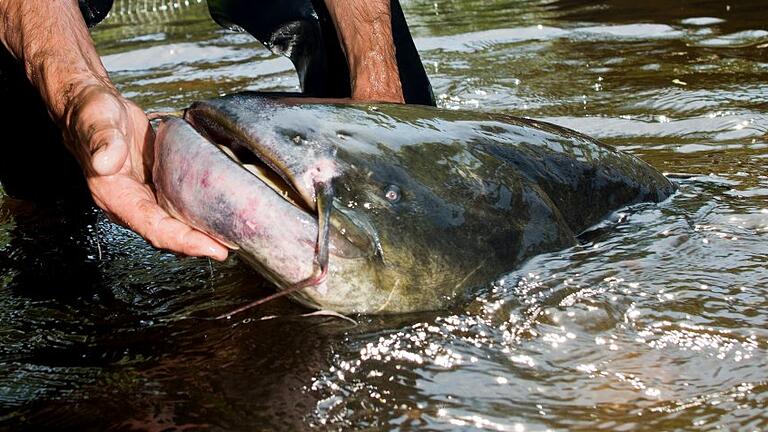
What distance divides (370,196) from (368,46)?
1436 millimetres

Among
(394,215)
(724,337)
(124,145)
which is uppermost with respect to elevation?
(124,145)

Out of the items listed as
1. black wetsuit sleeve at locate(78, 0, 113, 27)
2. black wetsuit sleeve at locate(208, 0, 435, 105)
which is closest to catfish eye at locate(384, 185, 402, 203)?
black wetsuit sleeve at locate(208, 0, 435, 105)

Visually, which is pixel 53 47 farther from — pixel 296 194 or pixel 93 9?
pixel 93 9

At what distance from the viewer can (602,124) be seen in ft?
15.4

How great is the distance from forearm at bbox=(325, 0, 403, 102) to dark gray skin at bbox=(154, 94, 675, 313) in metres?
0.77

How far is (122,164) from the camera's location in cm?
250

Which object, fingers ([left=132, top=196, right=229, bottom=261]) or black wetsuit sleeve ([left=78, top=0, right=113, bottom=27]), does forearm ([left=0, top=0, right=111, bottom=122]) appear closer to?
fingers ([left=132, top=196, right=229, bottom=261])

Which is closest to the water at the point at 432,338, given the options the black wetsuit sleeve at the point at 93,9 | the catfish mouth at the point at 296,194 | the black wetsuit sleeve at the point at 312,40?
the catfish mouth at the point at 296,194

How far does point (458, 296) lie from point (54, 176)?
2.30 meters

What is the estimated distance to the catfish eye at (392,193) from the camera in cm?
237

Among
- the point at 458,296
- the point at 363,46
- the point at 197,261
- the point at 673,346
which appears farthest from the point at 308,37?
the point at 673,346

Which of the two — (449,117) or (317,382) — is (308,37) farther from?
(317,382)

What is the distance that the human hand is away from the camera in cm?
236

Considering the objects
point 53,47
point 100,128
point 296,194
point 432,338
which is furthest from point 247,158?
point 53,47
